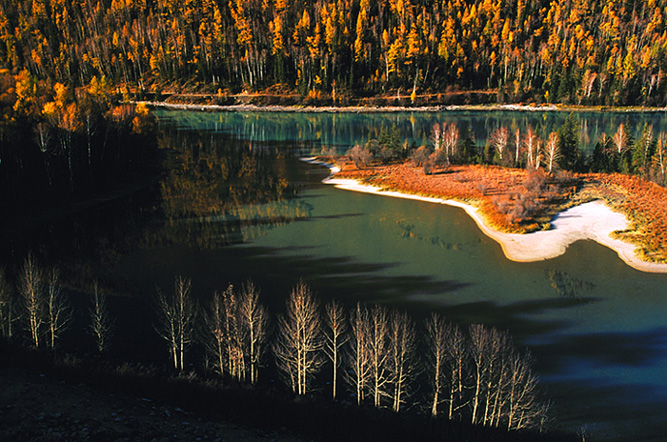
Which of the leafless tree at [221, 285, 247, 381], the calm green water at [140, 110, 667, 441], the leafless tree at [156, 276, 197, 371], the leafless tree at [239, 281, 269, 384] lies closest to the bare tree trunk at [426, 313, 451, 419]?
the calm green water at [140, 110, 667, 441]

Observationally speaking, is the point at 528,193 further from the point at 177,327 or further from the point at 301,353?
the point at 177,327

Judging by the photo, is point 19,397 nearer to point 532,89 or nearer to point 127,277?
point 127,277

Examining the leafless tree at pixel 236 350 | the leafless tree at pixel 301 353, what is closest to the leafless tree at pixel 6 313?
the leafless tree at pixel 236 350

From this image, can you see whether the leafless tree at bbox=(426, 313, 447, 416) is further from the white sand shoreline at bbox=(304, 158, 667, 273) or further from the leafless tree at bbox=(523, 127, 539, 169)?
the leafless tree at bbox=(523, 127, 539, 169)

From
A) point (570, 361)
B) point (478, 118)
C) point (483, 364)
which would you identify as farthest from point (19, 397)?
point (478, 118)

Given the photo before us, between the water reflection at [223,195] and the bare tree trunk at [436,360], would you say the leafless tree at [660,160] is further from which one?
the bare tree trunk at [436,360]
